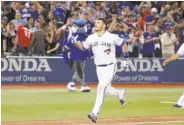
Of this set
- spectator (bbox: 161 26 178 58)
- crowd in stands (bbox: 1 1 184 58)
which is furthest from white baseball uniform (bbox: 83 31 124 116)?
spectator (bbox: 161 26 178 58)

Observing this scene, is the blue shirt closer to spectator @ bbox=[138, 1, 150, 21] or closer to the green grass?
spectator @ bbox=[138, 1, 150, 21]

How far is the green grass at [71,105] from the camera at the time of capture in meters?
12.6

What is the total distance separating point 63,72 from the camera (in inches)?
899

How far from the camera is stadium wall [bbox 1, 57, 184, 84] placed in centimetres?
2205

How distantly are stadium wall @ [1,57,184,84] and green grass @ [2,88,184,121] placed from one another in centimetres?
269

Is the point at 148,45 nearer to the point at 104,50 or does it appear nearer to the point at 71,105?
the point at 71,105

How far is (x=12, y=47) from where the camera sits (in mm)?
21719

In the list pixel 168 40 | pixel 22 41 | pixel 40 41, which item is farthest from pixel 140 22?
pixel 22 41

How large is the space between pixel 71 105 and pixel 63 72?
822 centimetres

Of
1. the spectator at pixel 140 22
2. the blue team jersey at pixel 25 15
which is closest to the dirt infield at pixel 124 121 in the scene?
the blue team jersey at pixel 25 15

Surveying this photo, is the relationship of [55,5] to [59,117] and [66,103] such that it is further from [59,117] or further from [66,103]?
[59,117]

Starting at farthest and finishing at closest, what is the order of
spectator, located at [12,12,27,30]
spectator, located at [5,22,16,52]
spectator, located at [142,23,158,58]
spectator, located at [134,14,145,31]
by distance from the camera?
spectator, located at [134,14,145,31] < spectator, located at [142,23,158,58] < spectator, located at [12,12,27,30] < spectator, located at [5,22,16,52]

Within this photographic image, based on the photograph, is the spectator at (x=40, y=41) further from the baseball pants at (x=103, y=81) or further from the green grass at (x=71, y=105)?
the baseball pants at (x=103, y=81)

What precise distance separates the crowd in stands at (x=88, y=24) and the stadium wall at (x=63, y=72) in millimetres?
350
